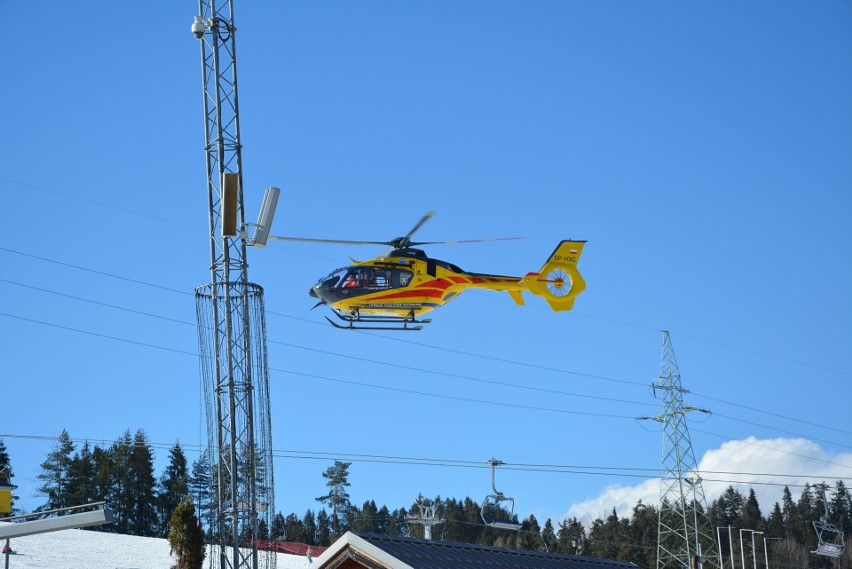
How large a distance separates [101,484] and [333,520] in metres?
24.4

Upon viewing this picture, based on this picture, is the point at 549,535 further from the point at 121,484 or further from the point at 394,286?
the point at 394,286

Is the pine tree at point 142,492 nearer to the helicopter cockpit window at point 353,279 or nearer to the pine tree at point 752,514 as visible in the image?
the helicopter cockpit window at point 353,279

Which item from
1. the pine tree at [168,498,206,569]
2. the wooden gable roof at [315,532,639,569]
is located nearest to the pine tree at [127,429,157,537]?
the pine tree at [168,498,206,569]

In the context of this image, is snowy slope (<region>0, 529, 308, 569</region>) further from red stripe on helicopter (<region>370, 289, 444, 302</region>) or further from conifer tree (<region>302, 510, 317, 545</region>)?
conifer tree (<region>302, 510, 317, 545</region>)

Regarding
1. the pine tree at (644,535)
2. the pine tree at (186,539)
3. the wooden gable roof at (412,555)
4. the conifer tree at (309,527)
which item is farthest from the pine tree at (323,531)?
the wooden gable roof at (412,555)

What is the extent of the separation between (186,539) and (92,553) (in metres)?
9.26

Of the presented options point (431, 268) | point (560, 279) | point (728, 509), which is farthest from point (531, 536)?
point (431, 268)

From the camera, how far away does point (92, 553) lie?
42688 millimetres

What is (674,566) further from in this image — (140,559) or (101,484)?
(140,559)

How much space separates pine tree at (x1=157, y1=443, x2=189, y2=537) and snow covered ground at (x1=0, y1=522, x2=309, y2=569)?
22.4m

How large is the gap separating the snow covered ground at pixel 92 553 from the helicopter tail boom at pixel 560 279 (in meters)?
14.6

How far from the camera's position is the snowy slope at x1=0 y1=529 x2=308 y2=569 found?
3952 centimetres

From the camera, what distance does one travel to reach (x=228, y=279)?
31.3 m

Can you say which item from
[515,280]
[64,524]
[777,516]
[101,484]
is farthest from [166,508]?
[777,516]
